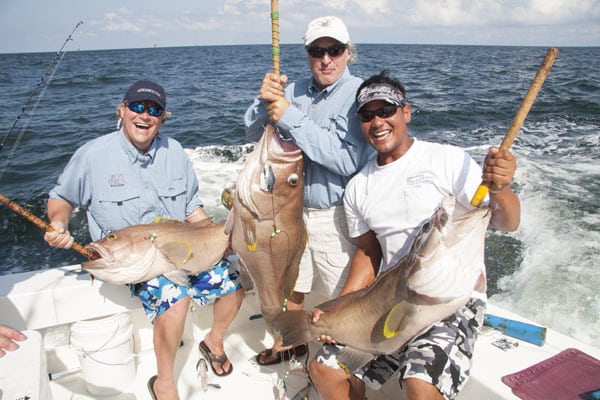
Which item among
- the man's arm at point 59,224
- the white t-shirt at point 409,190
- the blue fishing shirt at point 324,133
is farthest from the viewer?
the man's arm at point 59,224

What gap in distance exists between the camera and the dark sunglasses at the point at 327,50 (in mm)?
3021

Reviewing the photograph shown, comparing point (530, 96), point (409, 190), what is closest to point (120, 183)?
point (409, 190)

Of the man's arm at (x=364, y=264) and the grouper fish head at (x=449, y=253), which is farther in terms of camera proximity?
the man's arm at (x=364, y=264)

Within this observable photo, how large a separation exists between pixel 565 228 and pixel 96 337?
7299mm

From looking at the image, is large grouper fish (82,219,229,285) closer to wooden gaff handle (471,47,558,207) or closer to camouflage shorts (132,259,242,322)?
camouflage shorts (132,259,242,322)

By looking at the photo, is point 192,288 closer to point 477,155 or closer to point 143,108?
point 143,108

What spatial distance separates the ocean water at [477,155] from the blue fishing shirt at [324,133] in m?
3.22

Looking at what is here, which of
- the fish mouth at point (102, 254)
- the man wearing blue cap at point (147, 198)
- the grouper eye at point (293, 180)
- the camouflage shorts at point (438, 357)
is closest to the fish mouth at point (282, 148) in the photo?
the grouper eye at point (293, 180)

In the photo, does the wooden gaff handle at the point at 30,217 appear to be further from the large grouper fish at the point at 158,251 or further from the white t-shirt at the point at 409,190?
the white t-shirt at the point at 409,190

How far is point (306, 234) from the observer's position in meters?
3.16

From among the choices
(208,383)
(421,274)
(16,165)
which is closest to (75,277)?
(208,383)

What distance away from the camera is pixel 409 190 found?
2.72m

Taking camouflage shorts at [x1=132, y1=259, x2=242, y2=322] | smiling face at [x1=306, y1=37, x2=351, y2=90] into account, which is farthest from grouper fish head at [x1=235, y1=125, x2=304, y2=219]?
camouflage shorts at [x1=132, y1=259, x2=242, y2=322]

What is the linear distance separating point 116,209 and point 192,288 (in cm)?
80
